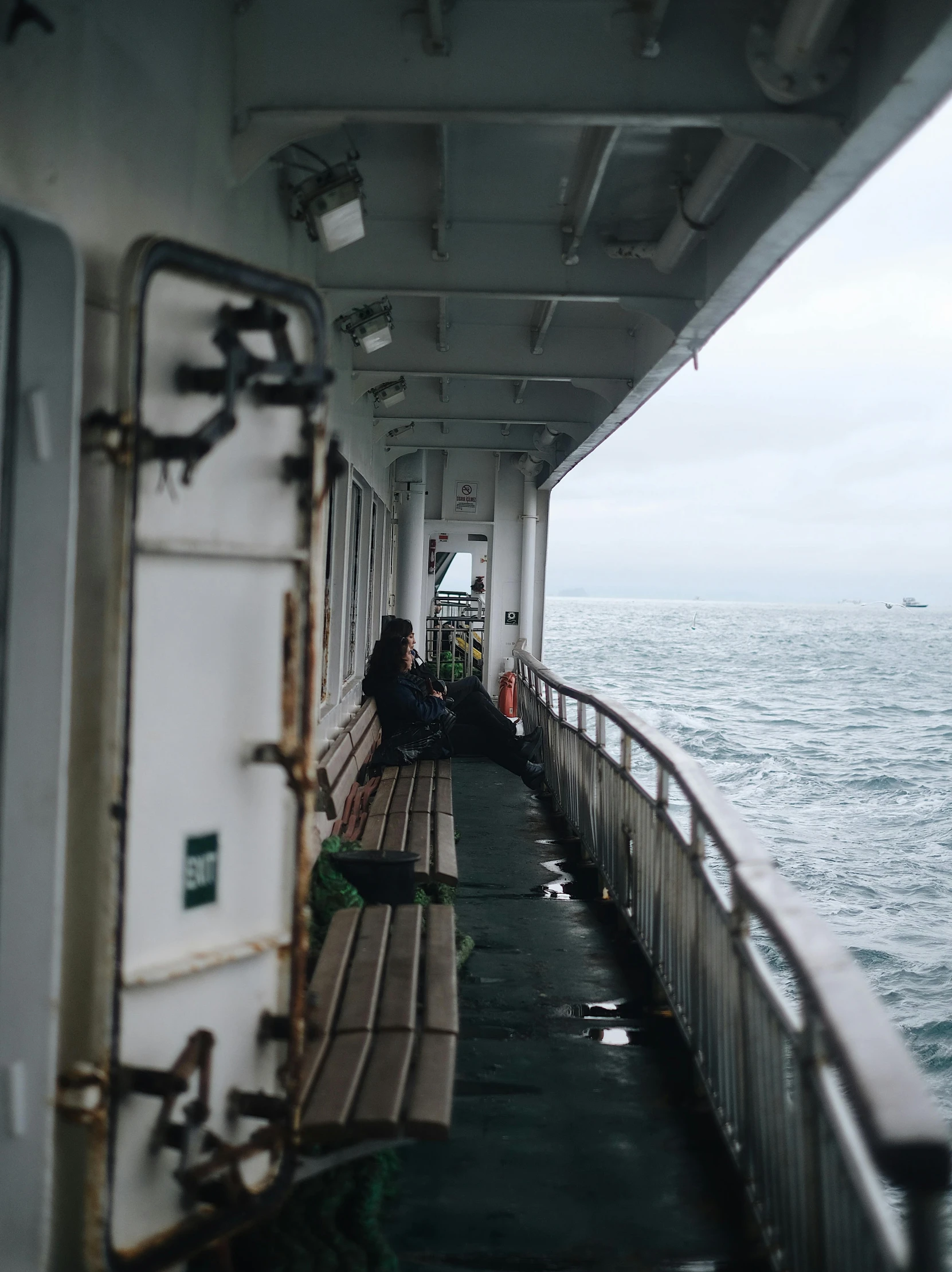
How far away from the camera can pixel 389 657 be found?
8359 mm

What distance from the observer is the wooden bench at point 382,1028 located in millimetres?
2877

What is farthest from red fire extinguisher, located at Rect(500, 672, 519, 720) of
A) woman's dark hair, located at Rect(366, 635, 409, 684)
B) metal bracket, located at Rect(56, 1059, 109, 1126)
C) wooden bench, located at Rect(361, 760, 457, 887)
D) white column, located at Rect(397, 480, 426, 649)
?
metal bracket, located at Rect(56, 1059, 109, 1126)

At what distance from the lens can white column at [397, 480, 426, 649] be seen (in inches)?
579

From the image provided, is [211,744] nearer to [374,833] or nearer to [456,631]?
[374,833]

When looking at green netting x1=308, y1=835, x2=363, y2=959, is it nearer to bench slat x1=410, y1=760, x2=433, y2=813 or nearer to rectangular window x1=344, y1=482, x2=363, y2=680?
bench slat x1=410, y1=760, x2=433, y2=813

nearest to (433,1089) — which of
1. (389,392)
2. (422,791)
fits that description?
(422,791)

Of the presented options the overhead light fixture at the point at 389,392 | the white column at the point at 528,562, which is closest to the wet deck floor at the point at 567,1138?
the overhead light fixture at the point at 389,392

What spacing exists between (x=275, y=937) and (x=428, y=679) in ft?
21.7

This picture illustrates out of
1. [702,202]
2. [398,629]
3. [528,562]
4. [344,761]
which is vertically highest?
[702,202]

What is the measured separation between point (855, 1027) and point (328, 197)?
3744 millimetres

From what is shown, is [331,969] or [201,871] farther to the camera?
[331,969]

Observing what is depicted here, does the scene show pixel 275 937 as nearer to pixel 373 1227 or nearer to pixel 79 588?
pixel 373 1227

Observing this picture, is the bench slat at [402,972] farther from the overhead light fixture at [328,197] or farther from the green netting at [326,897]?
the overhead light fixture at [328,197]

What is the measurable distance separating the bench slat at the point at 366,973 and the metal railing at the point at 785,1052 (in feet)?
3.60
